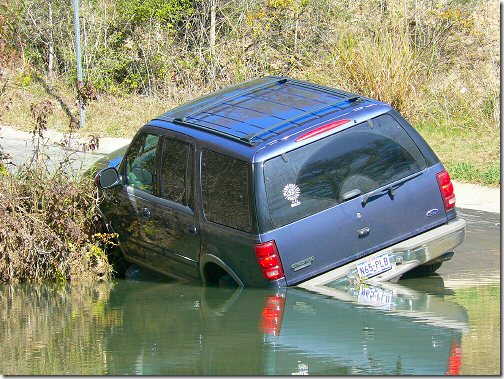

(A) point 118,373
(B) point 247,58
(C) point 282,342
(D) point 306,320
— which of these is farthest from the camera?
(B) point 247,58

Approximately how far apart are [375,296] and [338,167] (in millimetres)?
1106

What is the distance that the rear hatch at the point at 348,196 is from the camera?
17.9 feet

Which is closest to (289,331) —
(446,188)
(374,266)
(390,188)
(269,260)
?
(269,260)

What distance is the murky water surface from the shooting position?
175 inches

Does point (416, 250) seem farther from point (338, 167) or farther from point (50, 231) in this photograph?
point (50, 231)

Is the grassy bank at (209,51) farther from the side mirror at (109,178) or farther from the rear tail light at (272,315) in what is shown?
the rear tail light at (272,315)

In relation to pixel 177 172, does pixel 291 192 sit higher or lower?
lower

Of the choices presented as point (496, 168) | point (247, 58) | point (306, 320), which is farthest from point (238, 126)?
point (247, 58)

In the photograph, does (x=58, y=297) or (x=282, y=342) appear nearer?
(x=282, y=342)

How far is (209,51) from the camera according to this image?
55.4 feet

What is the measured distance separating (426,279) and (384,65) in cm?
680

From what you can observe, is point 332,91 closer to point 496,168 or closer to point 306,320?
point 306,320

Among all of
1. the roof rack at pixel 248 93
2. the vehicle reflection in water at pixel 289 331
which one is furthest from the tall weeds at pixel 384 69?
the vehicle reflection in water at pixel 289 331

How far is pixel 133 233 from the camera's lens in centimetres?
688
